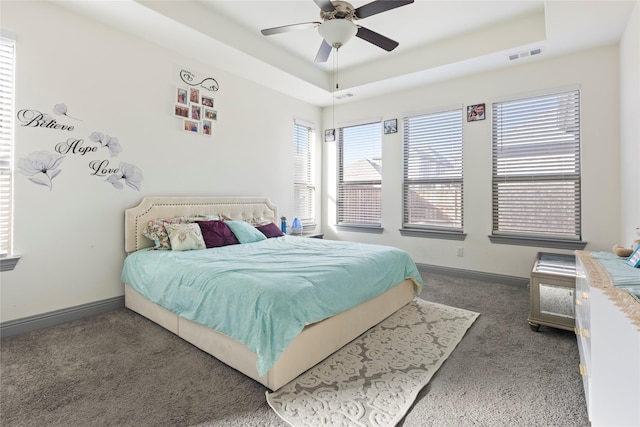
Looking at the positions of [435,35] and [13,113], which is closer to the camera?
[13,113]

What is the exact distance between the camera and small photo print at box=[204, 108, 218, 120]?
12.5 feet

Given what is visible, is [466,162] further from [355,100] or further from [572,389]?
[572,389]

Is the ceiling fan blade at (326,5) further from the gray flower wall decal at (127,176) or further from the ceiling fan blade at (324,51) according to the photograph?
the gray flower wall decal at (127,176)

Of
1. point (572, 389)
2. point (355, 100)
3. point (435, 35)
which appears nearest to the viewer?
point (572, 389)

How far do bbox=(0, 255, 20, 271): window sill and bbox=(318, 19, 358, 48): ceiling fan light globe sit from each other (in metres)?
3.04

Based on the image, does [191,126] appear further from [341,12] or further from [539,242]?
[539,242]

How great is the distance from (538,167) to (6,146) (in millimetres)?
5223

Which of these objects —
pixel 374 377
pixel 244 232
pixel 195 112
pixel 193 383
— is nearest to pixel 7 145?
pixel 195 112

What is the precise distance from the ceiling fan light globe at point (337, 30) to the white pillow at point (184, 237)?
2186mm

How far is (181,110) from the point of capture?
354 centimetres

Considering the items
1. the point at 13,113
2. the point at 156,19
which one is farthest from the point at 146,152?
the point at 156,19

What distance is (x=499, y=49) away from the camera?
3.39 metres

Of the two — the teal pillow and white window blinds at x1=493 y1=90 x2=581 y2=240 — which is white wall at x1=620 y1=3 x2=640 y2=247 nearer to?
white window blinds at x1=493 y1=90 x2=581 y2=240

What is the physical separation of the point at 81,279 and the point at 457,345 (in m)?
3.31
